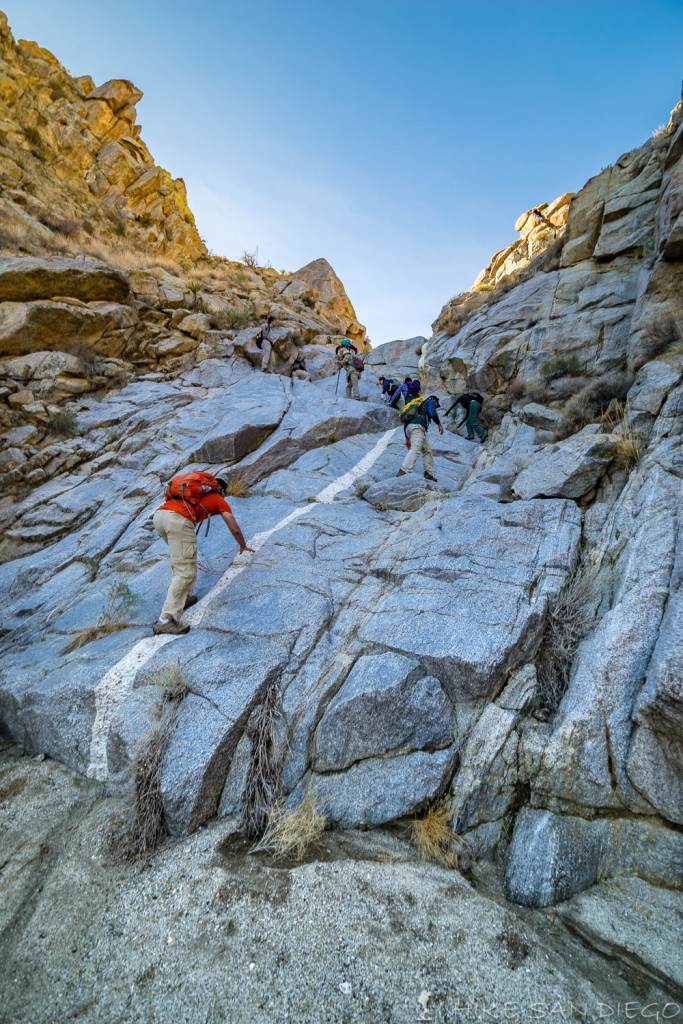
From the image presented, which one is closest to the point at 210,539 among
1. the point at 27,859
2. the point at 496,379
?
the point at 27,859

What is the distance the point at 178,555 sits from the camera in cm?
567

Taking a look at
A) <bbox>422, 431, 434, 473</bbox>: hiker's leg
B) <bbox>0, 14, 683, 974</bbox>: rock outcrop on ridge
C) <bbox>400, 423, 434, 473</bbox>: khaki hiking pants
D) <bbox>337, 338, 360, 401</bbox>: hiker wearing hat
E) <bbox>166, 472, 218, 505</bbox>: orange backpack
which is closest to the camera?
<bbox>0, 14, 683, 974</bbox>: rock outcrop on ridge

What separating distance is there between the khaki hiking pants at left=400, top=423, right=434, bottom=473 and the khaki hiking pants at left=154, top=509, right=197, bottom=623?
5159mm

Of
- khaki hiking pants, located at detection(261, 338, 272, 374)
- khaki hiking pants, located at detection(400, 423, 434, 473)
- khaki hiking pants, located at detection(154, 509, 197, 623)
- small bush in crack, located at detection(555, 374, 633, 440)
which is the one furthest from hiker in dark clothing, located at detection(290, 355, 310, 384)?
khaki hiking pants, located at detection(154, 509, 197, 623)

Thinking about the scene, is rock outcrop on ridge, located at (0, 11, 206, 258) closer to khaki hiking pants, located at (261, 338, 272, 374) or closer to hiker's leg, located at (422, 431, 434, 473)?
khaki hiking pants, located at (261, 338, 272, 374)

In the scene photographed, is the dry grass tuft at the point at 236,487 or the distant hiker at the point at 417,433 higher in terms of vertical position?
the distant hiker at the point at 417,433

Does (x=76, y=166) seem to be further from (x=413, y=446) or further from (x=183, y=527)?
(x=183, y=527)

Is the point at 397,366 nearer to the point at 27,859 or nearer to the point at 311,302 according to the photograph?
the point at 311,302

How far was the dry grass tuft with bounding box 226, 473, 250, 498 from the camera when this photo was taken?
363 inches

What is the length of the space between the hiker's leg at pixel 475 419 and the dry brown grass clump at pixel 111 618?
10013 mm

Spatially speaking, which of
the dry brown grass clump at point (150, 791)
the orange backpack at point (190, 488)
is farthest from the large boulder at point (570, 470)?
the dry brown grass clump at point (150, 791)

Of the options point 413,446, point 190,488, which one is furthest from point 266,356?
point 190,488

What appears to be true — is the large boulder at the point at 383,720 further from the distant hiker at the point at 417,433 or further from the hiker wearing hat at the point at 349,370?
the hiker wearing hat at the point at 349,370

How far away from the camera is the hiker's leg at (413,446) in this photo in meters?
9.31
